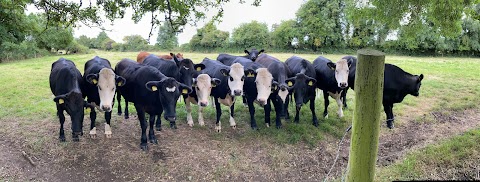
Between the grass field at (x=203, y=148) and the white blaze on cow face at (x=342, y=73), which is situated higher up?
the white blaze on cow face at (x=342, y=73)

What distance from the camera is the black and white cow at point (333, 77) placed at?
29.5 ft

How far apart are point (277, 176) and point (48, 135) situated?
191 inches

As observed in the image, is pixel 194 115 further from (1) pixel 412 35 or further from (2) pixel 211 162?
(1) pixel 412 35

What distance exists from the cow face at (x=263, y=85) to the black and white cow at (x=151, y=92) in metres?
1.67

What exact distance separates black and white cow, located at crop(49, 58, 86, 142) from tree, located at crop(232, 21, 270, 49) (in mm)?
37621

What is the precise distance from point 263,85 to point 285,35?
37280 millimetres

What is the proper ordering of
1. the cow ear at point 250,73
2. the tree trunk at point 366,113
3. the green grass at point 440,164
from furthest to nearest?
the cow ear at point 250,73 < the green grass at point 440,164 < the tree trunk at point 366,113

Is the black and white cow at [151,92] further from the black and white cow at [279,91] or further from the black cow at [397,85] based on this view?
the black cow at [397,85]

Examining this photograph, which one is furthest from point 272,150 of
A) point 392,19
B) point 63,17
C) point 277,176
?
point 392,19

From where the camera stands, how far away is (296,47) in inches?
1757

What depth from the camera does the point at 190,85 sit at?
836 centimetres

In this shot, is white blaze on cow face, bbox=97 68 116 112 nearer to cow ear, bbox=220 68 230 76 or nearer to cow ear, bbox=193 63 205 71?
cow ear, bbox=193 63 205 71

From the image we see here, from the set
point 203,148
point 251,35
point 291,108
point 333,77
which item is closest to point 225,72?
point 203,148

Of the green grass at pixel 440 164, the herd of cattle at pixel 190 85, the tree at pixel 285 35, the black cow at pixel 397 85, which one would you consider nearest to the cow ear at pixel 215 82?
the herd of cattle at pixel 190 85
